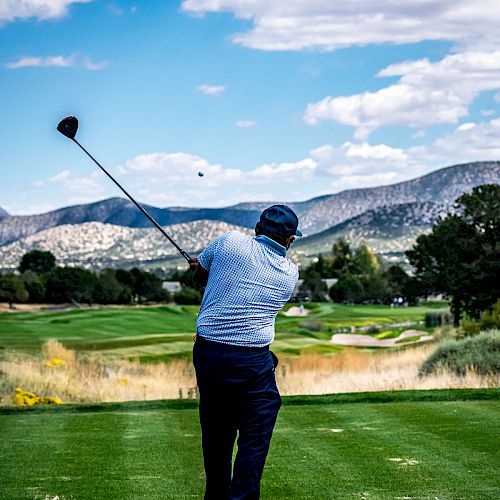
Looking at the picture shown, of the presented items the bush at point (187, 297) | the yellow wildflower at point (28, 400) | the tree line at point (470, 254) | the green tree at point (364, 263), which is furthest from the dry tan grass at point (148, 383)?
the green tree at point (364, 263)

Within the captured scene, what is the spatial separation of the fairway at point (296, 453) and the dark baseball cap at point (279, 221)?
1958mm

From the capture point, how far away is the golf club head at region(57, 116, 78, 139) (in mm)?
7715

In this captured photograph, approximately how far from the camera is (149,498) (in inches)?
257

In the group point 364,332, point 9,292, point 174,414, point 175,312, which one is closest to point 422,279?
point 364,332

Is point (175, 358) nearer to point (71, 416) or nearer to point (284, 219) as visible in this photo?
point (71, 416)

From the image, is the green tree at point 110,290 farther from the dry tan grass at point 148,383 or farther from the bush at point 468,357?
the bush at point 468,357

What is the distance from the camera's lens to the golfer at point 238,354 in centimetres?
550

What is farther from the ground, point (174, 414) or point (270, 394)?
point (270, 394)

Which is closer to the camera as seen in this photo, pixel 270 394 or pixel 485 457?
pixel 270 394

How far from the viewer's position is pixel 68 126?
7.76 m

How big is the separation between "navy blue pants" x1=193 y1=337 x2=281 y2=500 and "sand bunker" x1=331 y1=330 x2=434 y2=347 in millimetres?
45505

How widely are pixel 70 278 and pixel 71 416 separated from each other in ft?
230

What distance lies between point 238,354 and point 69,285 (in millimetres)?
76481

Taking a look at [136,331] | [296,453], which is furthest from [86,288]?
[296,453]
